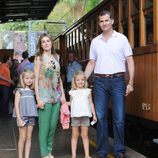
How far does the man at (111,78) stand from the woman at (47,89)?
1.97 ft

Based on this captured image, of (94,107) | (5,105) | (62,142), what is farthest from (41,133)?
(5,105)

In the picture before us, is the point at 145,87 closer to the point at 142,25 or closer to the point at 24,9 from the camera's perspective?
the point at 142,25

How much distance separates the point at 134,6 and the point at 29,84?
2.96 metres

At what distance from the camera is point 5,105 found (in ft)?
49.3

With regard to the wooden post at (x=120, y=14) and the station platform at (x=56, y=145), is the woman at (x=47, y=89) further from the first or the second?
the wooden post at (x=120, y=14)

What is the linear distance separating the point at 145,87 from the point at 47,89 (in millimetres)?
1920

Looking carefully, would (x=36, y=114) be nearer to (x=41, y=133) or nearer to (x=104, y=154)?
(x=41, y=133)

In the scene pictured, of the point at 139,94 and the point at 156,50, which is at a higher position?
the point at 156,50

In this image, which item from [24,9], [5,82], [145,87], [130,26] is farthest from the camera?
[24,9]

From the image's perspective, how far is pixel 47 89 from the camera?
713cm

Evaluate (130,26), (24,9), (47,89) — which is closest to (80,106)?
(47,89)

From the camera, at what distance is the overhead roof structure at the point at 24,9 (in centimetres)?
1898

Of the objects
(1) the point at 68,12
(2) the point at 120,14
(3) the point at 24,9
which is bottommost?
(2) the point at 120,14

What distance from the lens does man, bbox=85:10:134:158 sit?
724 cm
